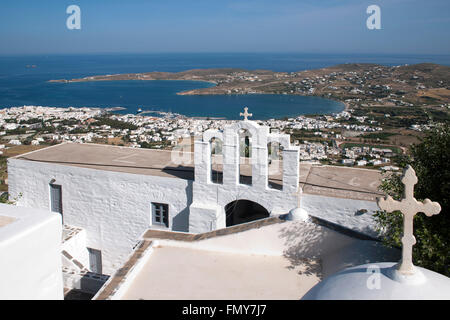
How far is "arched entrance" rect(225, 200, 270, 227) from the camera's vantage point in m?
12.8

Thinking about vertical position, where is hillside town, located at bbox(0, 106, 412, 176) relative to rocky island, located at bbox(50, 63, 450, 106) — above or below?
below

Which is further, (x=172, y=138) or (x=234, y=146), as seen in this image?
(x=172, y=138)

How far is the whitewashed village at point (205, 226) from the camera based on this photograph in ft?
14.5

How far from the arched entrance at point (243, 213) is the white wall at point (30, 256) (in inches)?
313

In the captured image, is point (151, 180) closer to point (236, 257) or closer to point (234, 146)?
point (234, 146)

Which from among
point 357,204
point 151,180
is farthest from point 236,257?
point 151,180

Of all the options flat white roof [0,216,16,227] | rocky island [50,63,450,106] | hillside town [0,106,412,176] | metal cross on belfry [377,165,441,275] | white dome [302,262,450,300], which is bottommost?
hillside town [0,106,412,176]

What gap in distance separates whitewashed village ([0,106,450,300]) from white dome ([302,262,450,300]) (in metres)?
0.01

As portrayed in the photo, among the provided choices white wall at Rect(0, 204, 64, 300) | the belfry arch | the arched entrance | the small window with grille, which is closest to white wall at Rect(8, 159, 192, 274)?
the small window with grille

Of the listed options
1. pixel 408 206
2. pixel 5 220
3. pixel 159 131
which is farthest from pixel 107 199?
pixel 159 131

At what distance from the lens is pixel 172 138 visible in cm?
3659

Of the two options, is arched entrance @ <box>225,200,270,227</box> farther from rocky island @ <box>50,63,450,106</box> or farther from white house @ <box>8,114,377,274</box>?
rocky island @ <box>50,63,450,106</box>
